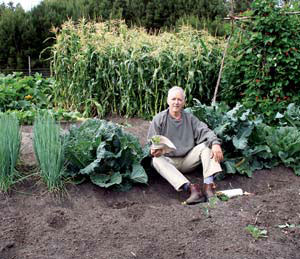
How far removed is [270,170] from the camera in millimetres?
4855

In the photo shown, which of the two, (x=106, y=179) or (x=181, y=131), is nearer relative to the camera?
(x=106, y=179)

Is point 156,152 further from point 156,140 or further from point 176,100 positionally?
point 176,100

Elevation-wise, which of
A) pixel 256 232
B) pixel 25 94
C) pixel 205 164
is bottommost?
pixel 256 232

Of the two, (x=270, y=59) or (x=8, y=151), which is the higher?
(x=270, y=59)

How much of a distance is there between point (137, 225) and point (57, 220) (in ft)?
2.19

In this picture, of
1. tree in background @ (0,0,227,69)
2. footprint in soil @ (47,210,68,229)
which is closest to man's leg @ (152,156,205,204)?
footprint in soil @ (47,210,68,229)

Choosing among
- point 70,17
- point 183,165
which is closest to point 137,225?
point 183,165

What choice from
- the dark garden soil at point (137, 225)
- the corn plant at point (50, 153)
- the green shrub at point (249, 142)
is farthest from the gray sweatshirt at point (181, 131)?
the corn plant at point (50, 153)

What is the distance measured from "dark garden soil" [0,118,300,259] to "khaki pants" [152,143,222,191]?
230mm

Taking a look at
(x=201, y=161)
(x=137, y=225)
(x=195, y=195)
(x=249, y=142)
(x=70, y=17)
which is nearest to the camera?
(x=137, y=225)

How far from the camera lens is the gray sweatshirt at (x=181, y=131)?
4547 mm

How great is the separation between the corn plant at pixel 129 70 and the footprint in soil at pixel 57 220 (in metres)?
3.45

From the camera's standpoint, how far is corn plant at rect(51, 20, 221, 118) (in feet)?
22.6

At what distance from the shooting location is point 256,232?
3223 mm
